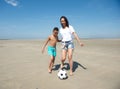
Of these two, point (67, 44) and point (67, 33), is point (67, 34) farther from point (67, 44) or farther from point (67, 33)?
point (67, 44)

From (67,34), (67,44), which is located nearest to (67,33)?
(67,34)

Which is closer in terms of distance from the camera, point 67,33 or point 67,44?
point 67,33

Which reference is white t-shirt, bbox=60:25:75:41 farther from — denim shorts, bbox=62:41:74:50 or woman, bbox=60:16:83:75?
denim shorts, bbox=62:41:74:50

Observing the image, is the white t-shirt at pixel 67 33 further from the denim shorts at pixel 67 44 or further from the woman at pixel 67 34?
the denim shorts at pixel 67 44

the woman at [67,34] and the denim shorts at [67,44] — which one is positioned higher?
the woman at [67,34]

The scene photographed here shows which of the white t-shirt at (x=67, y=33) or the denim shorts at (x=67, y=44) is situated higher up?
the white t-shirt at (x=67, y=33)

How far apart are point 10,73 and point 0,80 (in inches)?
33.0

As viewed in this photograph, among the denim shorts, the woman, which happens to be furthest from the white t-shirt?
the denim shorts

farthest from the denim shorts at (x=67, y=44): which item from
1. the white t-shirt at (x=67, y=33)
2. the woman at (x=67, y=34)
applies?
the white t-shirt at (x=67, y=33)

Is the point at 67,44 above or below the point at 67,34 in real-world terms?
below

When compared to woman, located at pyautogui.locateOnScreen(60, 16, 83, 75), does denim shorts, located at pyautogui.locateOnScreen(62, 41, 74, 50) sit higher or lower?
lower

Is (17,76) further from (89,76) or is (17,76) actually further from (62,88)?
(89,76)

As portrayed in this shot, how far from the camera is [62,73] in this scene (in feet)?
17.2

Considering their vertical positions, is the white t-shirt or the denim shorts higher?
the white t-shirt
